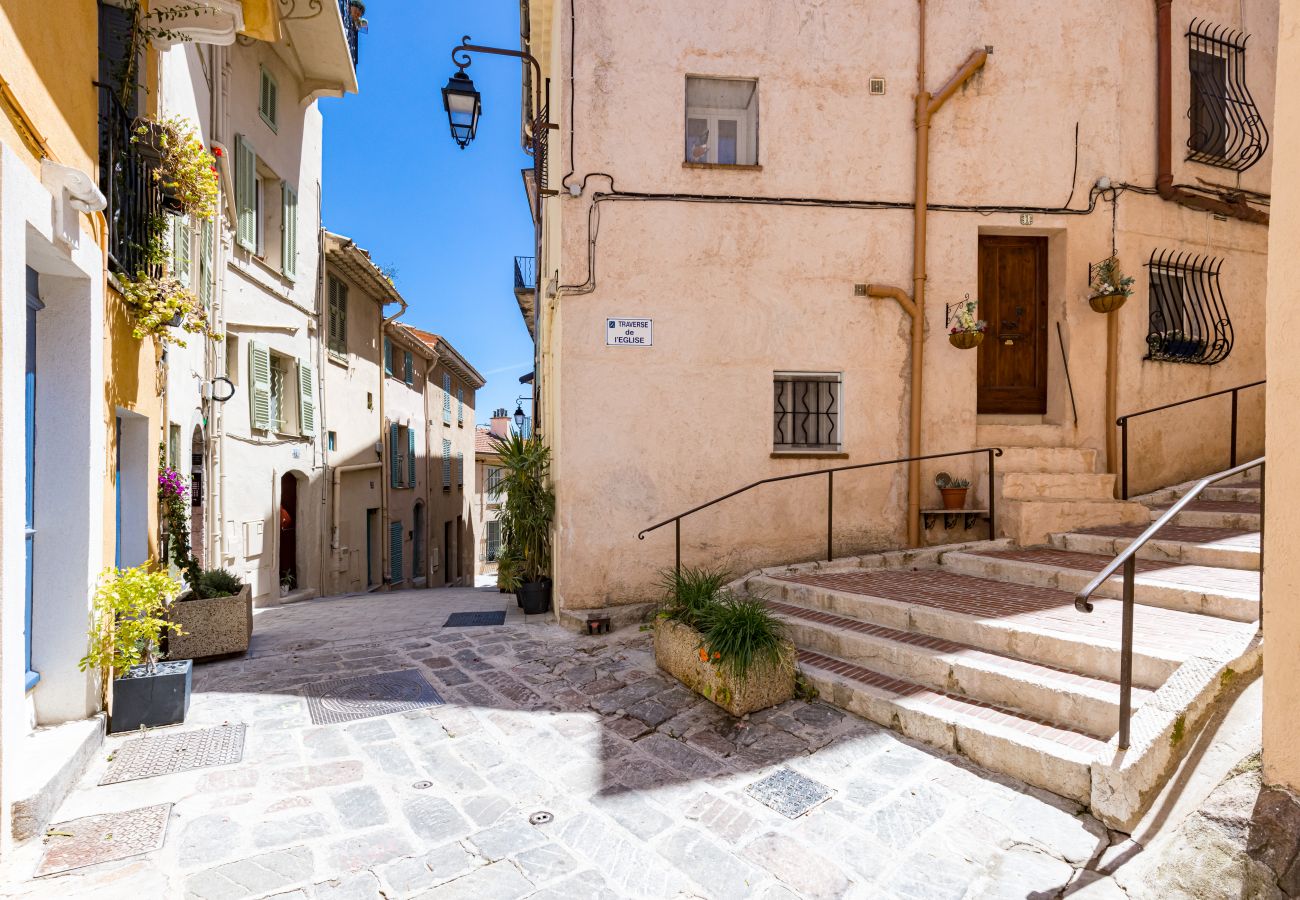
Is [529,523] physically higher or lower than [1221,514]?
lower

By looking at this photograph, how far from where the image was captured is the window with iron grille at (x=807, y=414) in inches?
311

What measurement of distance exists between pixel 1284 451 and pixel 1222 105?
8.87 meters

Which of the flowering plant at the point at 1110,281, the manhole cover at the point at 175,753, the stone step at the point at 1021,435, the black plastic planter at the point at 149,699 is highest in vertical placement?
the flowering plant at the point at 1110,281

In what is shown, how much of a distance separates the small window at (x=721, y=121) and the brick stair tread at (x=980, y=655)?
522cm

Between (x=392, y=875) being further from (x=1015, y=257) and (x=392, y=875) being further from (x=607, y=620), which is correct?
(x=1015, y=257)

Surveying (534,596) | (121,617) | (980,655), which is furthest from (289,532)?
(980,655)

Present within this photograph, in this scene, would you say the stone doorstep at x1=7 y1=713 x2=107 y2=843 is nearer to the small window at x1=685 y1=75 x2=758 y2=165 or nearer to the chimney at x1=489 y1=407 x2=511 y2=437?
the small window at x1=685 y1=75 x2=758 y2=165

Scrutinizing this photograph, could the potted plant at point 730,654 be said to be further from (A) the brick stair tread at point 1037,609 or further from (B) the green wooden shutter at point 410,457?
(B) the green wooden shutter at point 410,457

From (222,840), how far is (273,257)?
1055cm

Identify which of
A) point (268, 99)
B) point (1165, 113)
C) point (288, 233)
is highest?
point (268, 99)

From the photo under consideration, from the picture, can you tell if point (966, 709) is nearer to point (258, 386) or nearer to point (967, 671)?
point (967, 671)

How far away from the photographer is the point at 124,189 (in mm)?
4867

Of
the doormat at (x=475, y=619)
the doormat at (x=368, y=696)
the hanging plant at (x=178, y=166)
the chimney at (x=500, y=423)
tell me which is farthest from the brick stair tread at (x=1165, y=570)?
the chimney at (x=500, y=423)

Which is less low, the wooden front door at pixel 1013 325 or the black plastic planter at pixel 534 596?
the wooden front door at pixel 1013 325
